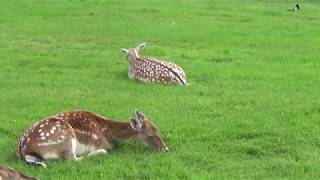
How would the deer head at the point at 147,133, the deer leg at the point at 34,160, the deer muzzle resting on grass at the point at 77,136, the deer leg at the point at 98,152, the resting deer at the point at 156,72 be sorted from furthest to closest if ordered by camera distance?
1. the resting deer at the point at 156,72
2. the deer head at the point at 147,133
3. the deer leg at the point at 98,152
4. the deer muzzle resting on grass at the point at 77,136
5. the deer leg at the point at 34,160

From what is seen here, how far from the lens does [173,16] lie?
2472 centimetres

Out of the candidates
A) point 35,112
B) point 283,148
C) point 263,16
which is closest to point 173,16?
point 263,16

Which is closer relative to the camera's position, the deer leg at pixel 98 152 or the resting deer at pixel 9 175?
the resting deer at pixel 9 175

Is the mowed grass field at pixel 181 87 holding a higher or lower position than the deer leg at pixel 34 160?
higher

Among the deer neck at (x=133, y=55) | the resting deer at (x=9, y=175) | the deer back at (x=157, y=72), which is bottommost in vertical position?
the resting deer at (x=9, y=175)

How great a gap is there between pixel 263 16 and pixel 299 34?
15.3 ft

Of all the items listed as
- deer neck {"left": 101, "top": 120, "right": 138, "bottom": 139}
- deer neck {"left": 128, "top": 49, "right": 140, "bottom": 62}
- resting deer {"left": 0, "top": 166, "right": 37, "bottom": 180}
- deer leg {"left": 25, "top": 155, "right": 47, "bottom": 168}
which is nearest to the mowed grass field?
deer leg {"left": 25, "top": 155, "right": 47, "bottom": 168}

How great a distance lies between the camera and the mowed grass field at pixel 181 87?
877 cm

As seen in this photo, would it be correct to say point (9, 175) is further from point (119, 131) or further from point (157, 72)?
point (157, 72)

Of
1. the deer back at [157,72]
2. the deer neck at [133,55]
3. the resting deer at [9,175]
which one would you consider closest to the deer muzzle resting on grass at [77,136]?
the resting deer at [9,175]

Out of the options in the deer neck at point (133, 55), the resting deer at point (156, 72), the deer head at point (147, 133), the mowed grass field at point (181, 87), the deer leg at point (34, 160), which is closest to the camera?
the deer leg at point (34, 160)

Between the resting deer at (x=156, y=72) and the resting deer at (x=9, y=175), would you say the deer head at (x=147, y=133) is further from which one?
the resting deer at (x=156, y=72)

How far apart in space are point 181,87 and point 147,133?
4.04 m

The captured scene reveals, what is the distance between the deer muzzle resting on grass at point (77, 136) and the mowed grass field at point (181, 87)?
15 centimetres
